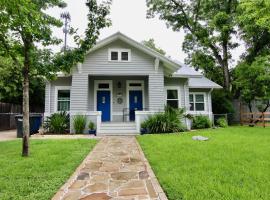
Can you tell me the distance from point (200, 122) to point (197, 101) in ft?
7.53

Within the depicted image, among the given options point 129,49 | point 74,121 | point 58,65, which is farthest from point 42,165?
point 129,49

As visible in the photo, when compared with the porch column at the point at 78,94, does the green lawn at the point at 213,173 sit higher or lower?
lower

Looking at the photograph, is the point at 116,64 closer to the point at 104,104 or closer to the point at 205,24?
the point at 104,104

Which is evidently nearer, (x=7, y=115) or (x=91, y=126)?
(x=91, y=126)

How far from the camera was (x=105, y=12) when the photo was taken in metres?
6.71

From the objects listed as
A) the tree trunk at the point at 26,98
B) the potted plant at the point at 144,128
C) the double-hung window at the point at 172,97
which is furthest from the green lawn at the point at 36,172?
the double-hung window at the point at 172,97

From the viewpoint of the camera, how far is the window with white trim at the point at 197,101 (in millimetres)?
16016

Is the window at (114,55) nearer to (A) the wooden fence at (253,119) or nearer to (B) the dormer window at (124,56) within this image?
(B) the dormer window at (124,56)

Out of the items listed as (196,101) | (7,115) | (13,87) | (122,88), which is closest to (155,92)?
(122,88)

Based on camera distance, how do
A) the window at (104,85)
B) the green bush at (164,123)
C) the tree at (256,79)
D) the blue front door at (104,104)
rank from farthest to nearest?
the tree at (256,79), the window at (104,85), the blue front door at (104,104), the green bush at (164,123)

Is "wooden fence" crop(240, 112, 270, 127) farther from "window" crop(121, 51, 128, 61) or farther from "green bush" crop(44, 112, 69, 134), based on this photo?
"green bush" crop(44, 112, 69, 134)

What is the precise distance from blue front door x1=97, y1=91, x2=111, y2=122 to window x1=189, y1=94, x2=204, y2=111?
6.09 meters

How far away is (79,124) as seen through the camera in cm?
1175

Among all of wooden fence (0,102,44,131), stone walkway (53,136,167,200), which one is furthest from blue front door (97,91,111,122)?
stone walkway (53,136,167,200)
